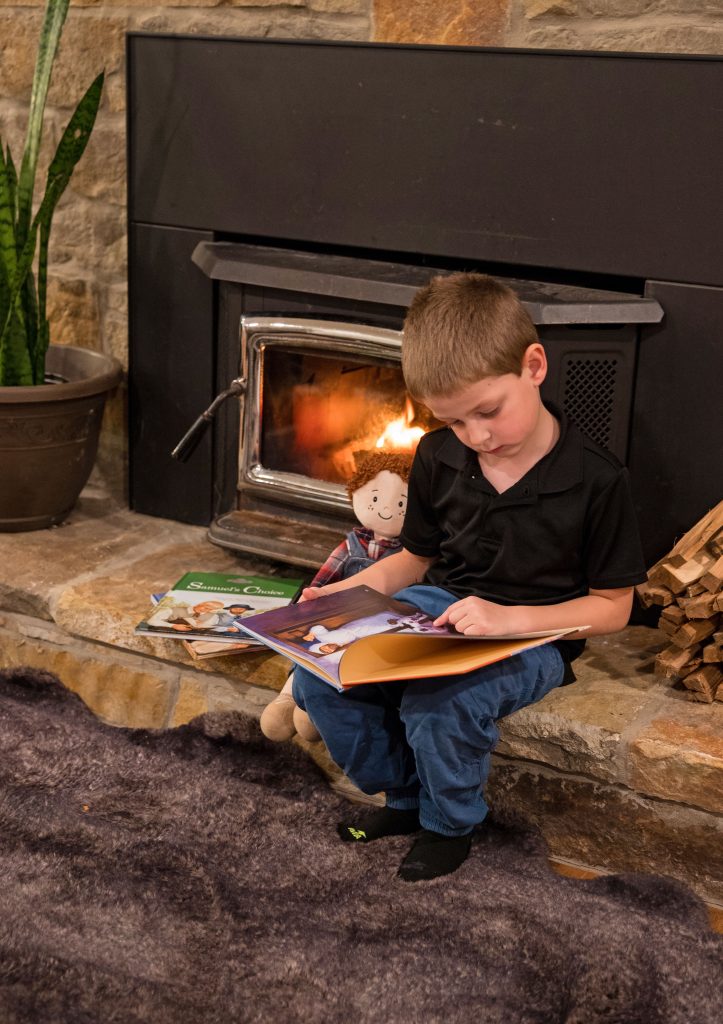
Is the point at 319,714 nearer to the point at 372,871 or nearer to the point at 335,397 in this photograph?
the point at 372,871

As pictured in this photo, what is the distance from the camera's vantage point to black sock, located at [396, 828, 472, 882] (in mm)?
1642

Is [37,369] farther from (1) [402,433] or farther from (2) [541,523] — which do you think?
(2) [541,523]

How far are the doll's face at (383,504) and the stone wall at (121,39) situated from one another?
29.5 inches

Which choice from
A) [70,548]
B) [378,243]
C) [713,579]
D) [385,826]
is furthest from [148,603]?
[713,579]

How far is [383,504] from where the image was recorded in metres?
1.99

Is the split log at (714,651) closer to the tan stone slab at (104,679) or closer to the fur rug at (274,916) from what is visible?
the fur rug at (274,916)

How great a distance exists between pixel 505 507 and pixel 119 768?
0.76 meters

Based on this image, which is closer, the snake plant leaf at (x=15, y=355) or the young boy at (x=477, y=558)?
the young boy at (x=477, y=558)

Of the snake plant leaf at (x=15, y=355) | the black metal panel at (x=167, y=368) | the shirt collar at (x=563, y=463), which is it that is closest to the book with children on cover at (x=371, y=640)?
the shirt collar at (x=563, y=463)

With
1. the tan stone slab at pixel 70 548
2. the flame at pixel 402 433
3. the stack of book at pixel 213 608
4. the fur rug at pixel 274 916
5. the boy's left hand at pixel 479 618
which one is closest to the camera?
the fur rug at pixel 274 916

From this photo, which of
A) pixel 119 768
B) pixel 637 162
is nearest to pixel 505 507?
pixel 637 162

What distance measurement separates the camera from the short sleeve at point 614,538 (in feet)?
5.27

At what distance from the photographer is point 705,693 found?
177cm

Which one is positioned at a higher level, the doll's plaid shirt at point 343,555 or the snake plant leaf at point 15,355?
the snake plant leaf at point 15,355
